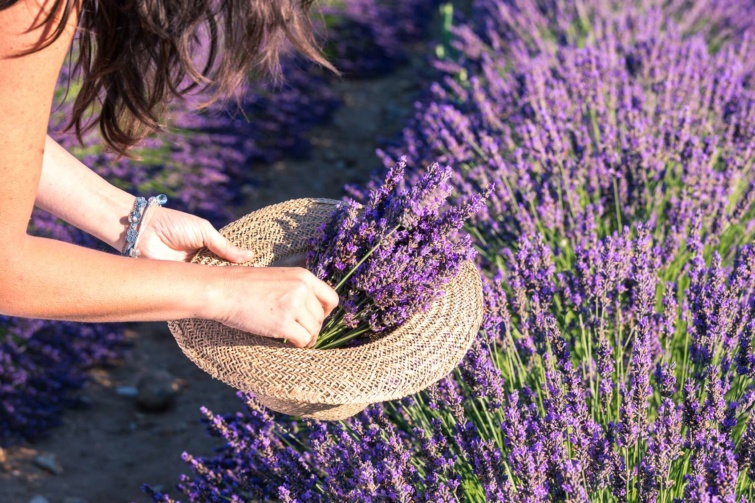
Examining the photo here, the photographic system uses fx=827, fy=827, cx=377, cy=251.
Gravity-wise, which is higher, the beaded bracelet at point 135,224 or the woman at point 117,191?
the woman at point 117,191

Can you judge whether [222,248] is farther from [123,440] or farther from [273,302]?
[123,440]

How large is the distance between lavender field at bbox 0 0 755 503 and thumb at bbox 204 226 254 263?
1.19 feet

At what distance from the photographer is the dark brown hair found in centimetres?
166

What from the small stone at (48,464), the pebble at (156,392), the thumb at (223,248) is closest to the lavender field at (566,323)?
the small stone at (48,464)

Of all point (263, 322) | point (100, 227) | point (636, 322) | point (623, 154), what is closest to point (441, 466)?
point (263, 322)

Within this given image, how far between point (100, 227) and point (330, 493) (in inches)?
32.8

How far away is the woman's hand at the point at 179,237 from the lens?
1914 millimetres

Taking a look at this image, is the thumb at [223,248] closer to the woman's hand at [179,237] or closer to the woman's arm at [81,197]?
the woman's hand at [179,237]

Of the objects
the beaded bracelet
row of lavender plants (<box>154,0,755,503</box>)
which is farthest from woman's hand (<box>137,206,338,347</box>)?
the beaded bracelet

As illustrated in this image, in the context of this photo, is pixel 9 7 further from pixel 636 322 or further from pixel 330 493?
pixel 636 322

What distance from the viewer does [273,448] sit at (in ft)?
6.57

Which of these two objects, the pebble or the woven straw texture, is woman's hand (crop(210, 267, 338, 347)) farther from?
the pebble

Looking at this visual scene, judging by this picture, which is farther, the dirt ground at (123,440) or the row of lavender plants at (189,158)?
the row of lavender plants at (189,158)

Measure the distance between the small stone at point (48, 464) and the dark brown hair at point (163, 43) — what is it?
1513 millimetres
